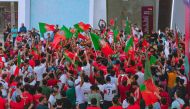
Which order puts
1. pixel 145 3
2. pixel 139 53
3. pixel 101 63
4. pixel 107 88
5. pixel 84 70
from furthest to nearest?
pixel 145 3 < pixel 139 53 < pixel 101 63 < pixel 84 70 < pixel 107 88

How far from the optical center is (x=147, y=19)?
31.7m

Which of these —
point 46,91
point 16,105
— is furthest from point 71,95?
point 16,105

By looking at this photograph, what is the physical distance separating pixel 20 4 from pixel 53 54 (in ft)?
47.0

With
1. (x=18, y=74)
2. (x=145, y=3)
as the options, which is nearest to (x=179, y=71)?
(x=18, y=74)

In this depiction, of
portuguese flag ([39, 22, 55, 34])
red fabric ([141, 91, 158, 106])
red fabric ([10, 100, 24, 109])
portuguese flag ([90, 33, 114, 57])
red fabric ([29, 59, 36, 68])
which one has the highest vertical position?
portuguese flag ([39, 22, 55, 34])

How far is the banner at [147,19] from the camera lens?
1236 inches

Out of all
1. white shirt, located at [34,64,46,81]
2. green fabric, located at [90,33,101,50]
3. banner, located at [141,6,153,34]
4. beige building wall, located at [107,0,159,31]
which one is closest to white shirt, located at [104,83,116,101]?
white shirt, located at [34,64,46,81]

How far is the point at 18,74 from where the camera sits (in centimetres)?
1326

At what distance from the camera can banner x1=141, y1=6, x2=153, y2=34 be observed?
103 feet

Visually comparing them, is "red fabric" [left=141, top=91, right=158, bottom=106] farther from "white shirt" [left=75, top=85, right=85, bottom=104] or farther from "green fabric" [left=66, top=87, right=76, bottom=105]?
"green fabric" [left=66, top=87, right=76, bottom=105]

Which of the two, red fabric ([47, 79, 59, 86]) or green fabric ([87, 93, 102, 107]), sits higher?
red fabric ([47, 79, 59, 86])

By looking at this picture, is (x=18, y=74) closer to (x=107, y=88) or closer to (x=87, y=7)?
(x=107, y=88)

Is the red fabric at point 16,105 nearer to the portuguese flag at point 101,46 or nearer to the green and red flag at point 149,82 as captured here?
the green and red flag at point 149,82

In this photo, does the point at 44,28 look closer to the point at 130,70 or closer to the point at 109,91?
the point at 130,70
